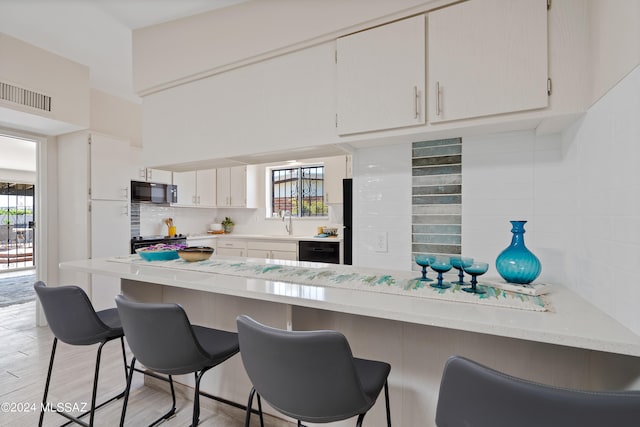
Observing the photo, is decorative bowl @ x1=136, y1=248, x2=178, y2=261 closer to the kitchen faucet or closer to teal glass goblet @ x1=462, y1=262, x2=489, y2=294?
teal glass goblet @ x1=462, y1=262, x2=489, y2=294

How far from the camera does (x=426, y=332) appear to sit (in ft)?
4.41

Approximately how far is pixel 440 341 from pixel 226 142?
1627mm

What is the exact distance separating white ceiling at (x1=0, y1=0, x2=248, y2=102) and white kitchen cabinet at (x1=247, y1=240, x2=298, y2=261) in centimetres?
246

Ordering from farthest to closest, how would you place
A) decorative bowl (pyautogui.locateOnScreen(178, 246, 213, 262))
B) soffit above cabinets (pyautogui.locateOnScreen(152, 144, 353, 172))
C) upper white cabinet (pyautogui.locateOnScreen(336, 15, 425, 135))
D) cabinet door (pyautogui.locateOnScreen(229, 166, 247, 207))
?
cabinet door (pyautogui.locateOnScreen(229, 166, 247, 207)) → decorative bowl (pyautogui.locateOnScreen(178, 246, 213, 262)) → soffit above cabinets (pyautogui.locateOnScreen(152, 144, 353, 172)) → upper white cabinet (pyautogui.locateOnScreen(336, 15, 425, 135))

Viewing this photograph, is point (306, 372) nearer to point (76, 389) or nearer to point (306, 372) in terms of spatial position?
point (306, 372)

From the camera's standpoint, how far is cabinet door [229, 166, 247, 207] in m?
5.19

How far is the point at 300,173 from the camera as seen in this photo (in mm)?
5223

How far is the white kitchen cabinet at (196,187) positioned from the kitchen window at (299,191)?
3.29 ft

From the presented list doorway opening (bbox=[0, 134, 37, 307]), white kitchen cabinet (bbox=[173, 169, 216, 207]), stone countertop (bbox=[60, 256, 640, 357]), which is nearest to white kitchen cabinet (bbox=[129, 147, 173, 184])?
white kitchen cabinet (bbox=[173, 169, 216, 207])

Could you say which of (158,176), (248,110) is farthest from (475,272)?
(158,176)

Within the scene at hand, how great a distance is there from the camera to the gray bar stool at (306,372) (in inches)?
34.1

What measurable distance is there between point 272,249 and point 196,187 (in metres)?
1.63

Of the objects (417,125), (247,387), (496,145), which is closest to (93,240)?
(247,387)

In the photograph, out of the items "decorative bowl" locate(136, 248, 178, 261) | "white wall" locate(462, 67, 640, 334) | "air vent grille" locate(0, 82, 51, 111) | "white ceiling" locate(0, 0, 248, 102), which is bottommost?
"decorative bowl" locate(136, 248, 178, 261)
